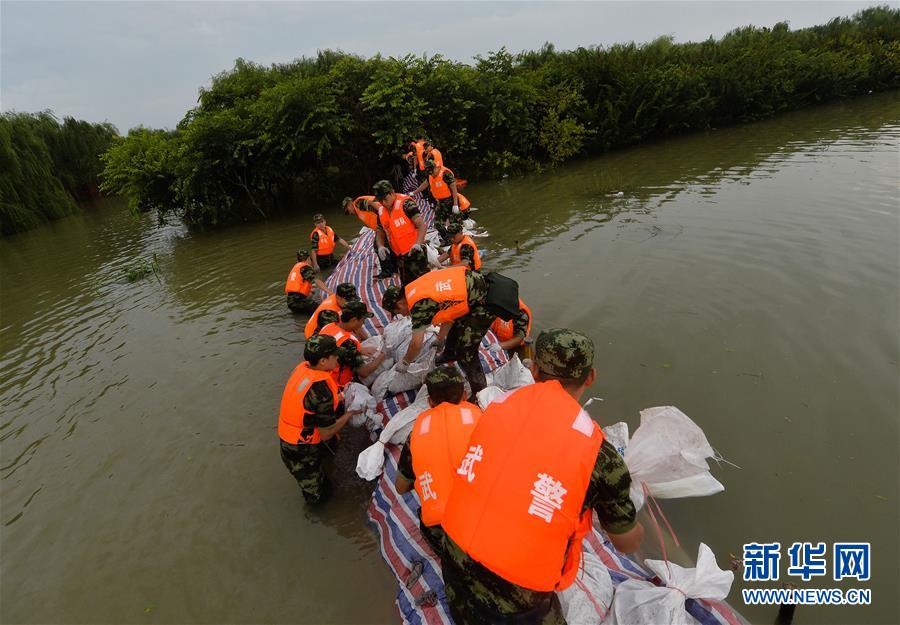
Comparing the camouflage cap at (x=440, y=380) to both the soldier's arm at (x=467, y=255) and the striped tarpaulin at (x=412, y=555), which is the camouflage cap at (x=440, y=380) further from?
the soldier's arm at (x=467, y=255)

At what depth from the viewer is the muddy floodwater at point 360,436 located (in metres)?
2.98

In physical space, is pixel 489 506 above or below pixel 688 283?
above

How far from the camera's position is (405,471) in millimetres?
2307

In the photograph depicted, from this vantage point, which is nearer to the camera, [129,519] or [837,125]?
[129,519]

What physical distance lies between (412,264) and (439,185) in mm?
2861

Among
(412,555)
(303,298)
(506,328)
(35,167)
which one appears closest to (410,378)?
(506,328)

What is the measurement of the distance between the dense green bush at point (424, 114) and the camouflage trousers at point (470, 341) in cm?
1141

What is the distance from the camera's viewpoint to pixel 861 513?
2.85 metres

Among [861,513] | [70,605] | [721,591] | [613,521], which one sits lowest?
[861,513]

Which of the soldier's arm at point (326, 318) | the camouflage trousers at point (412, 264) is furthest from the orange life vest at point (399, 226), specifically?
the soldier's arm at point (326, 318)

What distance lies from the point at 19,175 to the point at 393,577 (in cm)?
2569

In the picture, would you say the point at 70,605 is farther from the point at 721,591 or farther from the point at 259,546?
the point at 721,591

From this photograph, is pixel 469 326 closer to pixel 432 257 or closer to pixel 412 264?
pixel 412 264

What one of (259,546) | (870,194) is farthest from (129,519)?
(870,194)
